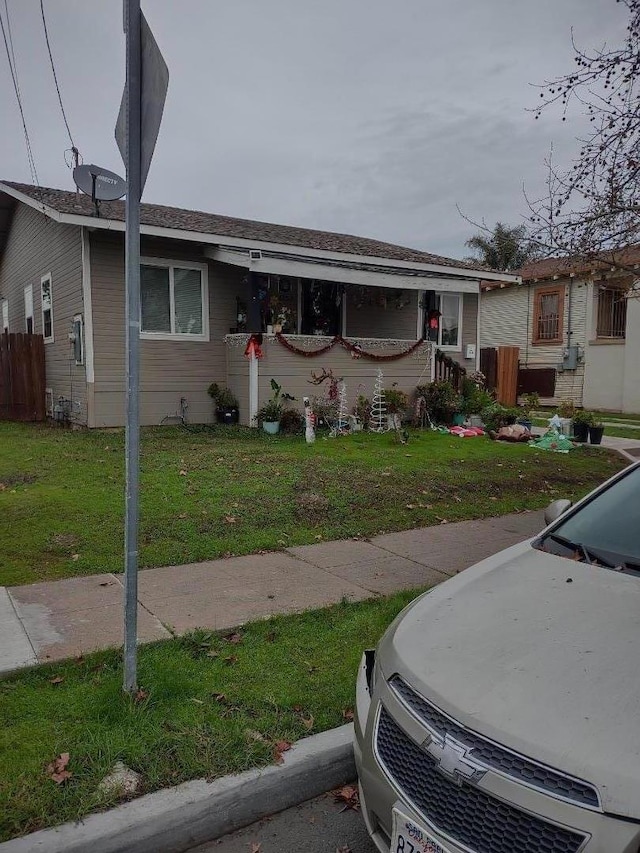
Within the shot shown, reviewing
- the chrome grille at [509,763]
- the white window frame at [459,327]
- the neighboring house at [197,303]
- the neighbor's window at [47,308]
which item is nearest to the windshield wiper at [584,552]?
the chrome grille at [509,763]

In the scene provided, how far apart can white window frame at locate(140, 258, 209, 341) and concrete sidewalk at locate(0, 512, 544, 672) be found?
27.4 feet

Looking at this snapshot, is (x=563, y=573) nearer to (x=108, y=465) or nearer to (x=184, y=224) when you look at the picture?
(x=108, y=465)

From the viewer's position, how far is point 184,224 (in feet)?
44.7

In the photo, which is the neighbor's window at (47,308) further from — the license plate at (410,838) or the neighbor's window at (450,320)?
the license plate at (410,838)

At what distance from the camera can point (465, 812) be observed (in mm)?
1919

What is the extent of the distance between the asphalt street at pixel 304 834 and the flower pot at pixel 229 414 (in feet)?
36.9

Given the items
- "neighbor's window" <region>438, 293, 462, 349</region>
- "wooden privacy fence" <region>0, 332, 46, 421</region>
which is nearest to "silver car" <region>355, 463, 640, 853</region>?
"wooden privacy fence" <region>0, 332, 46, 421</region>

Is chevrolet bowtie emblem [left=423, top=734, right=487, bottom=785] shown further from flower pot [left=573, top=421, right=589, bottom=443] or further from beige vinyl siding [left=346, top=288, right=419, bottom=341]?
beige vinyl siding [left=346, top=288, right=419, bottom=341]

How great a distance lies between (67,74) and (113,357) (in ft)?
16.4

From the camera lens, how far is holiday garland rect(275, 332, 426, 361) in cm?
1357

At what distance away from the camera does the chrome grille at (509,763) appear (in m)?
1.74

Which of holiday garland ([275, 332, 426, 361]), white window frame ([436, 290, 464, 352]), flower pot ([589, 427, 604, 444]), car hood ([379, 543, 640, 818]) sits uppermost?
white window frame ([436, 290, 464, 352])

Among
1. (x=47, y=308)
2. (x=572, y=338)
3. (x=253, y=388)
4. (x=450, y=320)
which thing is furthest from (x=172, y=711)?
(x=572, y=338)

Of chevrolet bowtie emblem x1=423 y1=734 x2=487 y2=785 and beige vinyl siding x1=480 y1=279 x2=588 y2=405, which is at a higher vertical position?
beige vinyl siding x1=480 y1=279 x2=588 y2=405
